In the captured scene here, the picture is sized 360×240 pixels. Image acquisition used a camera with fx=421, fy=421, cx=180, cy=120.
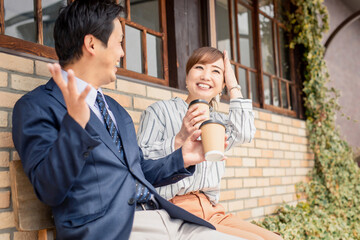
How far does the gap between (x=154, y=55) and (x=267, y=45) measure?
223 cm

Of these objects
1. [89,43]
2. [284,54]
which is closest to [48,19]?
[89,43]

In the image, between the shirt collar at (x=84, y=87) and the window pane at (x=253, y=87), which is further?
the window pane at (x=253, y=87)

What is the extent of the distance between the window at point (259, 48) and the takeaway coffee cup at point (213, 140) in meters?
2.47

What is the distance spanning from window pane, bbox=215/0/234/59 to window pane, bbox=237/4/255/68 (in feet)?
0.82

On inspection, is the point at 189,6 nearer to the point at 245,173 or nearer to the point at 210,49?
the point at 210,49

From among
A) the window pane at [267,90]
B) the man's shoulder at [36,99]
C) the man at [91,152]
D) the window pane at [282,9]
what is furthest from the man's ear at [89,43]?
the window pane at [282,9]

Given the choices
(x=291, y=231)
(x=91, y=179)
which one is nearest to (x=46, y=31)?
(x=91, y=179)

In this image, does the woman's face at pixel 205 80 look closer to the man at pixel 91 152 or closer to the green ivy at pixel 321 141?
the man at pixel 91 152

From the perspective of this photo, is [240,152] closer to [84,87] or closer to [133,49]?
[133,49]

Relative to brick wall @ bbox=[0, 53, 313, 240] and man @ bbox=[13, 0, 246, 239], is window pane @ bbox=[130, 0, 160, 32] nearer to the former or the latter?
brick wall @ bbox=[0, 53, 313, 240]

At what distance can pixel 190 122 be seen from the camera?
5.50ft

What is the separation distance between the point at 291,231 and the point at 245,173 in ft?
2.08

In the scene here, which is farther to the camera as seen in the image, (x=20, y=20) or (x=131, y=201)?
(x=20, y=20)

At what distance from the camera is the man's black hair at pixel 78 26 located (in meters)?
1.54
